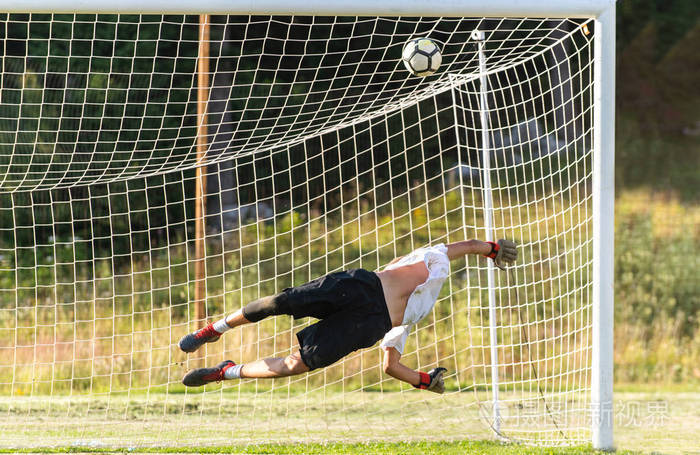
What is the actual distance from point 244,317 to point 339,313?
1.75 feet

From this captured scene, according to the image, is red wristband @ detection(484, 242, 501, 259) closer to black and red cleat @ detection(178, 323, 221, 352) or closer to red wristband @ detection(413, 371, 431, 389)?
red wristband @ detection(413, 371, 431, 389)

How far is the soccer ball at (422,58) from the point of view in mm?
5012

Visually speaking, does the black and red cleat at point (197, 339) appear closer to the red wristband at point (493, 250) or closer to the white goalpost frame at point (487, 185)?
the red wristband at point (493, 250)

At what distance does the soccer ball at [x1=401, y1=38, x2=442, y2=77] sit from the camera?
5.01 m

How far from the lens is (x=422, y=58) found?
5016 millimetres

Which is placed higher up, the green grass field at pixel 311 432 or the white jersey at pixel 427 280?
the white jersey at pixel 427 280

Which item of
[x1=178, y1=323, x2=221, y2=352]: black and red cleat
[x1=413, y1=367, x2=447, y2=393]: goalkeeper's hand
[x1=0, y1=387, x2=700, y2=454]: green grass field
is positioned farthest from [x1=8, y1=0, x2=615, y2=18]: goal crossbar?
[x1=0, y1=387, x2=700, y2=454]: green grass field

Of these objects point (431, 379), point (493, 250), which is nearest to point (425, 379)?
point (431, 379)

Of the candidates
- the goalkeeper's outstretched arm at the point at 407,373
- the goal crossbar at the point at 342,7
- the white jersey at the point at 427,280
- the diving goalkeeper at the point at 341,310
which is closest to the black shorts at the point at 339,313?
the diving goalkeeper at the point at 341,310

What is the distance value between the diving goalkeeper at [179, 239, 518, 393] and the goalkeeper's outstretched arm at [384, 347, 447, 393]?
0.50 feet

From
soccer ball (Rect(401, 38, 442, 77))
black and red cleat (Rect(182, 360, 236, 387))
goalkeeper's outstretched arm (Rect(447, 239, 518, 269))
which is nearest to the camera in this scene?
black and red cleat (Rect(182, 360, 236, 387))

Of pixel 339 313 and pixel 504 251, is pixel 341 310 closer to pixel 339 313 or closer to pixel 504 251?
Result: pixel 339 313

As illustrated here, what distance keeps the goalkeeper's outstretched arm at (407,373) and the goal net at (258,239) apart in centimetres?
70

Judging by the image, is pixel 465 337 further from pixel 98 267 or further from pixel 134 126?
pixel 134 126
